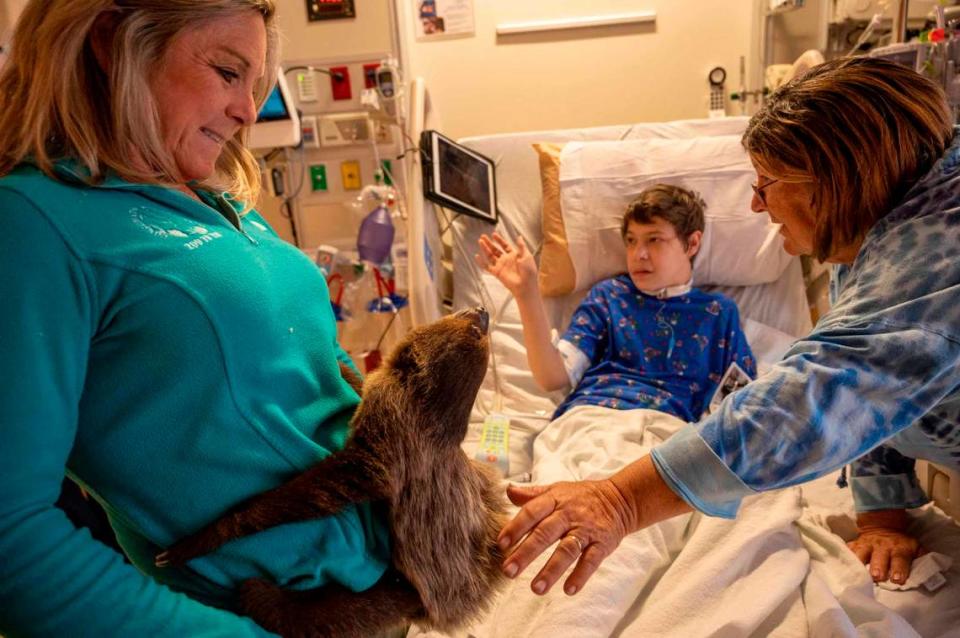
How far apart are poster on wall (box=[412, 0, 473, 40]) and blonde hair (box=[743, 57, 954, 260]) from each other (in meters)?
2.57

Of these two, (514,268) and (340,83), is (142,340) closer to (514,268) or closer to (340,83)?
(514,268)

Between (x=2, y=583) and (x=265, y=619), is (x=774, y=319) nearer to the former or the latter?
(x=265, y=619)

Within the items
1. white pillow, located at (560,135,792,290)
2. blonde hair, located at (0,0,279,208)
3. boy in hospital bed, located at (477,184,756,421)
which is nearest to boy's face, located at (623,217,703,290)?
boy in hospital bed, located at (477,184,756,421)

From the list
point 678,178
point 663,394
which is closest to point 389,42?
point 678,178

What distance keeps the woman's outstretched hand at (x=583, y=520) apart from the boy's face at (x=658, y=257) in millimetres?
1204

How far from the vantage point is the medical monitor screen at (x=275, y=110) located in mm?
2697

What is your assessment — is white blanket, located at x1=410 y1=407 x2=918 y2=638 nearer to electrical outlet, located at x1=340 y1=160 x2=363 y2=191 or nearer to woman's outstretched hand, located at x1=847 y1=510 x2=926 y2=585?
woman's outstretched hand, located at x1=847 y1=510 x2=926 y2=585

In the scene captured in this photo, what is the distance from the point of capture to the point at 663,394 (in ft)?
6.47

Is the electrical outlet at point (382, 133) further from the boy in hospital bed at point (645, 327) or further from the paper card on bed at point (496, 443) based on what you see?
the paper card on bed at point (496, 443)

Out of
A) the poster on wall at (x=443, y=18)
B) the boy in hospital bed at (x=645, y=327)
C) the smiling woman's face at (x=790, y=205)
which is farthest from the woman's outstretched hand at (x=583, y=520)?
the poster on wall at (x=443, y=18)

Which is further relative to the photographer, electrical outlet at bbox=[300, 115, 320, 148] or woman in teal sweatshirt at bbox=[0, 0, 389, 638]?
electrical outlet at bbox=[300, 115, 320, 148]

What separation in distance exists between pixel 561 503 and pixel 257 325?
530mm

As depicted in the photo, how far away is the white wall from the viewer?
333 cm

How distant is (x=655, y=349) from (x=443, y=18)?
7.12 feet
